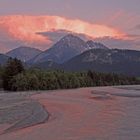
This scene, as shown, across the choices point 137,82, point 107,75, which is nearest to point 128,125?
point 107,75

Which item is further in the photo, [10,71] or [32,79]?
[10,71]

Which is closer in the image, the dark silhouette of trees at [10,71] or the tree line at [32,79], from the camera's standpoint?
the tree line at [32,79]

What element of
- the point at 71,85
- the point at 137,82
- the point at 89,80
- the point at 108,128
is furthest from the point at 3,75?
the point at 108,128

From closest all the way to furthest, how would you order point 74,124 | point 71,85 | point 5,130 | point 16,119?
point 5,130, point 74,124, point 16,119, point 71,85

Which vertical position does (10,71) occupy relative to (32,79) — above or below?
above

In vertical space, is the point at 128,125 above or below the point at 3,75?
below

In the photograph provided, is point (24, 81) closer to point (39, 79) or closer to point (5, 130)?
point (39, 79)

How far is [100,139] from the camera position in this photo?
94.6ft

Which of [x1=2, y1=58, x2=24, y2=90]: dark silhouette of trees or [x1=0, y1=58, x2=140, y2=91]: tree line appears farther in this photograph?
[x1=2, y1=58, x2=24, y2=90]: dark silhouette of trees

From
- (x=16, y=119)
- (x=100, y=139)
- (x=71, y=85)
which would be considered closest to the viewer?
(x=100, y=139)

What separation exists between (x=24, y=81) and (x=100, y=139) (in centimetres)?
8622

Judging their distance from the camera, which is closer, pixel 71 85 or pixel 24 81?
pixel 24 81

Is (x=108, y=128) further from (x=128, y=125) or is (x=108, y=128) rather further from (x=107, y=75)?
(x=107, y=75)

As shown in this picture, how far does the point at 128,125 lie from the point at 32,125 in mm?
8287
